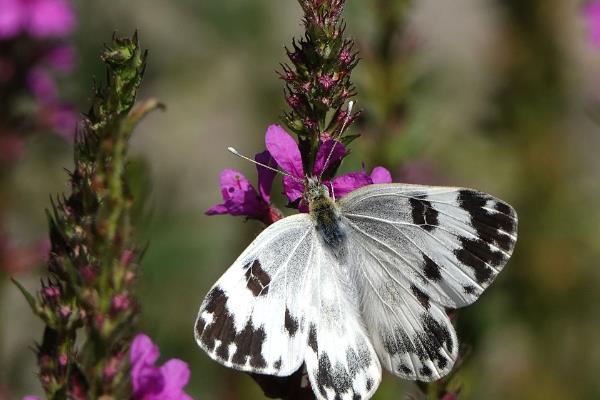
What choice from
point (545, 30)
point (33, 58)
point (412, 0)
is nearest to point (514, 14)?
point (545, 30)

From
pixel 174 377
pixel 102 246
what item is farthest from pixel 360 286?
pixel 102 246

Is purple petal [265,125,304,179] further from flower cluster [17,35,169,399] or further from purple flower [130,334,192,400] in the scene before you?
purple flower [130,334,192,400]

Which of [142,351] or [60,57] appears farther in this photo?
[60,57]

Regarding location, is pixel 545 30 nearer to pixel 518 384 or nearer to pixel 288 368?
pixel 518 384

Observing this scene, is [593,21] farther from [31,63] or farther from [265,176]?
[265,176]

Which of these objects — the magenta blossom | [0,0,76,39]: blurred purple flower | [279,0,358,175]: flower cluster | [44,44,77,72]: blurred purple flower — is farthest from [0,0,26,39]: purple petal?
[279,0,358,175]: flower cluster

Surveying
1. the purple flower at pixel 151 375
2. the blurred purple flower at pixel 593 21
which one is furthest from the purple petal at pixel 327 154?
the blurred purple flower at pixel 593 21
